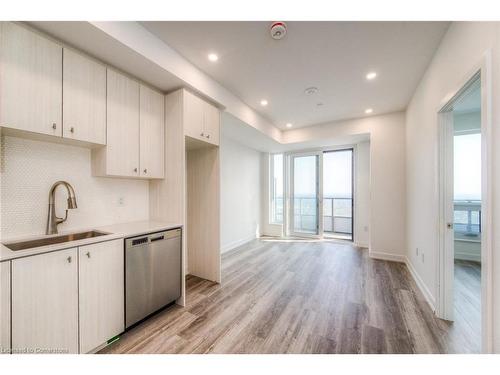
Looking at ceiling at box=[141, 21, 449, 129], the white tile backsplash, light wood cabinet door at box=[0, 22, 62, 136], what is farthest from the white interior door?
light wood cabinet door at box=[0, 22, 62, 136]

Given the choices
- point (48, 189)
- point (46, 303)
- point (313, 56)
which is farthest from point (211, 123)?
point (46, 303)

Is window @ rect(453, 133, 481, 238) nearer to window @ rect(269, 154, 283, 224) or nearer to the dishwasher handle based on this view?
window @ rect(269, 154, 283, 224)

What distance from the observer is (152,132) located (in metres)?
2.15

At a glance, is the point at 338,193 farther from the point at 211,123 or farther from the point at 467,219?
the point at 211,123

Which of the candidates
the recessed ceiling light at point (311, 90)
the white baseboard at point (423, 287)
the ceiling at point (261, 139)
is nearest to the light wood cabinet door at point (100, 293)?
the ceiling at point (261, 139)

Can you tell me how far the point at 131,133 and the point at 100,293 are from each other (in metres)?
1.46

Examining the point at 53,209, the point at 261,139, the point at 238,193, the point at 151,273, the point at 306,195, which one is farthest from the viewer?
the point at 306,195

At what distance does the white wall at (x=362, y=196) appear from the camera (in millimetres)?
4316

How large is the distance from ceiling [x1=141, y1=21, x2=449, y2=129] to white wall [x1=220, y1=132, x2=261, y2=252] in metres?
1.46

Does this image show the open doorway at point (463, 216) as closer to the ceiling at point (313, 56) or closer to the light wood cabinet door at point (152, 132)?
the ceiling at point (313, 56)

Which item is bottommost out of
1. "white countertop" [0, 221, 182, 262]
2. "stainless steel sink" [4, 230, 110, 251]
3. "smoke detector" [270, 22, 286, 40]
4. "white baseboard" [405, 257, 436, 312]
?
"white baseboard" [405, 257, 436, 312]

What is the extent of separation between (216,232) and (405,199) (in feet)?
10.9

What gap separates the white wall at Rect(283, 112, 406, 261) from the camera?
3453mm

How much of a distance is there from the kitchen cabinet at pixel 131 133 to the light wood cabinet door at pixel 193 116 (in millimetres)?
324
